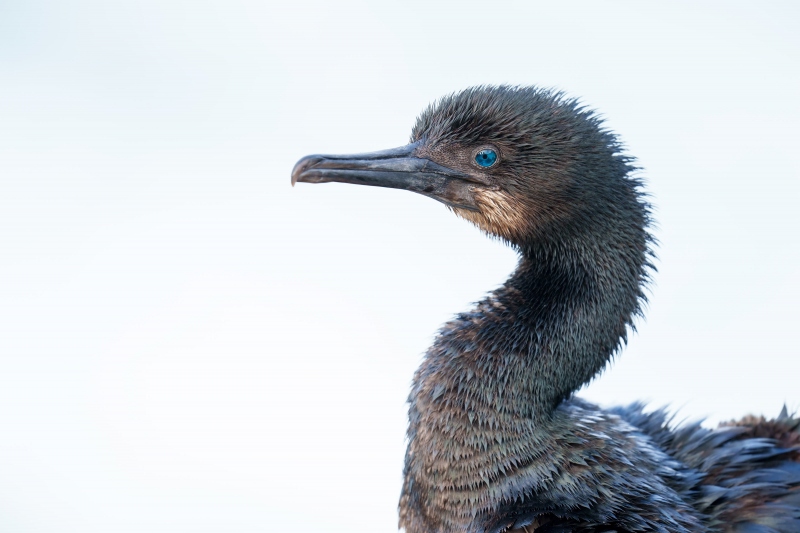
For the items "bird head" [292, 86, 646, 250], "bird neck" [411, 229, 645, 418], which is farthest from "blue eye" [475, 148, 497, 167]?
"bird neck" [411, 229, 645, 418]

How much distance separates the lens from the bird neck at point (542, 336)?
2.58 meters

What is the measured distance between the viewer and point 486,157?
2.71 meters

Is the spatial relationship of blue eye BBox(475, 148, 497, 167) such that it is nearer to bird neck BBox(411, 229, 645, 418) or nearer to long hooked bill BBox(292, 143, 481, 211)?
long hooked bill BBox(292, 143, 481, 211)

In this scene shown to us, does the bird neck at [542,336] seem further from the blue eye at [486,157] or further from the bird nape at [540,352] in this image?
the blue eye at [486,157]

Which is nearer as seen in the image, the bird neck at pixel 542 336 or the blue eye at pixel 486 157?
the bird neck at pixel 542 336

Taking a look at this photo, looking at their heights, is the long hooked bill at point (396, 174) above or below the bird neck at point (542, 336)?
above

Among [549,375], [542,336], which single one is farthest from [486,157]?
[549,375]

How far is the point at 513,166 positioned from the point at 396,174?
0.36 metres

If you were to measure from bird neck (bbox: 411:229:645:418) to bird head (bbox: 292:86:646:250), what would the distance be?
0.35ft

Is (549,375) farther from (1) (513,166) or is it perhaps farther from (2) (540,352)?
(1) (513,166)

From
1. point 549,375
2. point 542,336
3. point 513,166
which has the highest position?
point 513,166

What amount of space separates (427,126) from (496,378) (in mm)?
842

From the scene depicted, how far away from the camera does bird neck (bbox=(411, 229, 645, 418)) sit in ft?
8.47

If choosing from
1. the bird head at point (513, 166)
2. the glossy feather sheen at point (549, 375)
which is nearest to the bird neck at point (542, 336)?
the glossy feather sheen at point (549, 375)
